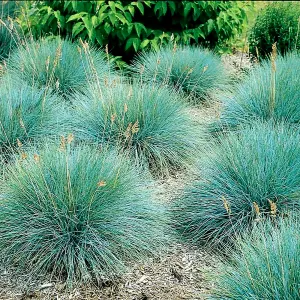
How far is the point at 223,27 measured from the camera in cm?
727

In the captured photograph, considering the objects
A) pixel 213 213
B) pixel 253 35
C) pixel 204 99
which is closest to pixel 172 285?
pixel 213 213

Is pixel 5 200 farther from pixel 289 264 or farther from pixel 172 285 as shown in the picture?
pixel 289 264

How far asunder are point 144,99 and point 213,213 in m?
1.58

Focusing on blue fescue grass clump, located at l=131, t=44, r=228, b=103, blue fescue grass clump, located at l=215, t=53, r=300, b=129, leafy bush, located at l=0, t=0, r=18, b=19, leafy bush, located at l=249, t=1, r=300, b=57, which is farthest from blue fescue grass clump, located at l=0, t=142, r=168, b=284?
leafy bush, located at l=0, t=0, r=18, b=19

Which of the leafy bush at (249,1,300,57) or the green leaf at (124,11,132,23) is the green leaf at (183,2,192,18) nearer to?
the green leaf at (124,11,132,23)

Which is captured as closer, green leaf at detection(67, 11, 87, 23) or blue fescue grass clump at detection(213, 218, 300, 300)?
blue fescue grass clump at detection(213, 218, 300, 300)

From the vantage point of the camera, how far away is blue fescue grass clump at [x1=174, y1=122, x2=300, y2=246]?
3.85 meters

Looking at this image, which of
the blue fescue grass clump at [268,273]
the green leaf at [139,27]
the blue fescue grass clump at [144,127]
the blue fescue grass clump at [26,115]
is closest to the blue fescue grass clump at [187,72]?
the green leaf at [139,27]

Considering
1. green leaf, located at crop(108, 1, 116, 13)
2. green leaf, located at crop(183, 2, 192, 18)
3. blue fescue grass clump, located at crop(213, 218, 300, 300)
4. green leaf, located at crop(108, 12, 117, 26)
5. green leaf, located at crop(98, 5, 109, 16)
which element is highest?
green leaf, located at crop(183, 2, 192, 18)

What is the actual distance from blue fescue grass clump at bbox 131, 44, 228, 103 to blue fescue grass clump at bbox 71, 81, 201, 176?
989mm

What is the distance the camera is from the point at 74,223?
142 inches

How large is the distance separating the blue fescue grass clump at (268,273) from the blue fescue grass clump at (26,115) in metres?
2.22

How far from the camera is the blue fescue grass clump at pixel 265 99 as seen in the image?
5176 mm

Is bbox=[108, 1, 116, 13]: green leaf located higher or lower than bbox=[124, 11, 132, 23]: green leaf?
higher
